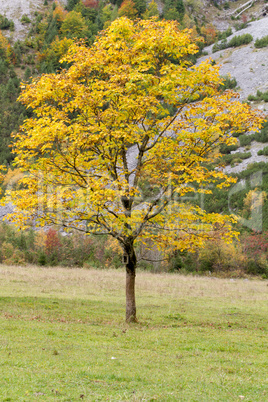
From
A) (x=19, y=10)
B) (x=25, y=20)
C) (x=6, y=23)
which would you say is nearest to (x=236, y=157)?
(x=6, y=23)

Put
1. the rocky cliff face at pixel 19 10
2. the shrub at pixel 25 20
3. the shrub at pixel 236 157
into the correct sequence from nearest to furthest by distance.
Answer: the shrub at pixel 236 157
the rocky cliff face at pixel 19 10
the shrub at pixel 25 20

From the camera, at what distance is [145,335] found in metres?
11.4

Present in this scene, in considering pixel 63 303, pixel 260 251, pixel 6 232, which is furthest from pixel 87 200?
pixel 6 232

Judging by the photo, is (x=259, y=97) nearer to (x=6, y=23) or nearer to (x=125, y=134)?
(x=125, y=134)

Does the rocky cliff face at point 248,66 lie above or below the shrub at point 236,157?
above

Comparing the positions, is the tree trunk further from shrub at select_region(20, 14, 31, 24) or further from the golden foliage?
shrub at select_region(20, 14, 31, 24)

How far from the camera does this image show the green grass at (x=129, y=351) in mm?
6328

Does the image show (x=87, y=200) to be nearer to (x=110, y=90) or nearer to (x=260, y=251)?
(x=110, y=90)

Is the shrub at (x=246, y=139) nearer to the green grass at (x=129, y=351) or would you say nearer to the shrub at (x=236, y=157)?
the shrub at (x=236, y=157)

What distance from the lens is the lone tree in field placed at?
39.0 ft

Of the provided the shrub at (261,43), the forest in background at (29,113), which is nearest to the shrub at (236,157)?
the forest in background at (29,113)

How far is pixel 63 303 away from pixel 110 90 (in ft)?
34.3

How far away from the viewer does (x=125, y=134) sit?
1138 cm

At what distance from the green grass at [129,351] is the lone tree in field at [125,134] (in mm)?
2685
